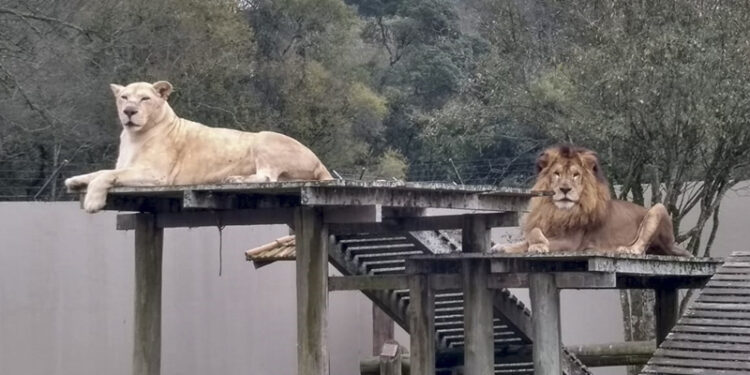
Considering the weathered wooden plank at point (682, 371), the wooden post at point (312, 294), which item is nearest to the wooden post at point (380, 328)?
the wooden post at point (312, 294)

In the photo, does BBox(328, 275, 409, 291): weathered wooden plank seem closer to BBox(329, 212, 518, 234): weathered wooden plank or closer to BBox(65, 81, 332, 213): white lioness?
BBox(329, 212, 518, 234): weathered wooden plank

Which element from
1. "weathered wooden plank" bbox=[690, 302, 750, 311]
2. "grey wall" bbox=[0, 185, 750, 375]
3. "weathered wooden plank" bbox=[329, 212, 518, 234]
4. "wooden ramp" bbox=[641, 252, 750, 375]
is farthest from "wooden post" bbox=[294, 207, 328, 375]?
"grey wall" bbox=[0, 185, 750, 375]

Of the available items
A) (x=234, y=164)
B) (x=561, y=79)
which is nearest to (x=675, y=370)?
(x=234, y=164)

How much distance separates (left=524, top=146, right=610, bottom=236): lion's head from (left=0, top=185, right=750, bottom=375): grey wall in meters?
5.45

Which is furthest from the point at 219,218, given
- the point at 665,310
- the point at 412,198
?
the point at 665,310

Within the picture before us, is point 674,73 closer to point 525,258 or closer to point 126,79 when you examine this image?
point 525,258

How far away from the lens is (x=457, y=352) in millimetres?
12883

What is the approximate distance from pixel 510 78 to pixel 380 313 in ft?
10.8

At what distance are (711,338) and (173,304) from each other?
22.7ft

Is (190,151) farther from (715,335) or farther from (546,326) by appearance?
(715,335)

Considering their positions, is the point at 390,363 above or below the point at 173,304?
below

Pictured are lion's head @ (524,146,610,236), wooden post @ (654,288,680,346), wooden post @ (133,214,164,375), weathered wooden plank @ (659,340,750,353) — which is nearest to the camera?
weathered wooden plank @ (659,340,750,353)

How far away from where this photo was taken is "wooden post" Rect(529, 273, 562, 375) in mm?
9336

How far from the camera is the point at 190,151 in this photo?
9.62 metres
